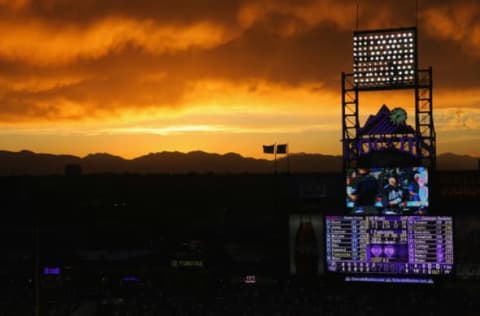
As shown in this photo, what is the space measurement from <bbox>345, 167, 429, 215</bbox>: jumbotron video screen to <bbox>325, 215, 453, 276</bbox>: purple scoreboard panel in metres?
0.87

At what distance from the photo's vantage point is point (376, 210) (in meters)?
39.6

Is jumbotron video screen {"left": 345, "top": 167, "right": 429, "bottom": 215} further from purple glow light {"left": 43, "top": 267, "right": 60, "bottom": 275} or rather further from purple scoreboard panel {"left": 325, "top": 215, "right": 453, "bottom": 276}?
purple glow light {"left": 43, "top": 267, "right": 60, "bottom": 275}

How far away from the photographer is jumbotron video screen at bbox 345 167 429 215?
3897cm

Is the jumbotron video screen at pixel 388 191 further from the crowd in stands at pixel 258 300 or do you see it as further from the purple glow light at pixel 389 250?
the crowd in stands at pixel 258 300

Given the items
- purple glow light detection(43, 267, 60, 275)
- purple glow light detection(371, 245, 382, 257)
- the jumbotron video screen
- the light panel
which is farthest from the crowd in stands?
the light panel

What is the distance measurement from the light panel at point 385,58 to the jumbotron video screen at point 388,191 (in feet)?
21.2

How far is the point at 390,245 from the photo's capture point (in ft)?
126

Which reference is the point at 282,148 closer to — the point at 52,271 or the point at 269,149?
the point at 269,149

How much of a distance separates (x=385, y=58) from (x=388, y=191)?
28.6 feet

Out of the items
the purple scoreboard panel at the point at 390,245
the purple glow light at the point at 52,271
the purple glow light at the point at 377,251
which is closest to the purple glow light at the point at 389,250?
the purple scoreboard panel at the point at 390,245

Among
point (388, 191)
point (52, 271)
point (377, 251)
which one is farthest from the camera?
point (52, 271)

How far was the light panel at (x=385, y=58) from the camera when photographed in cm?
4278

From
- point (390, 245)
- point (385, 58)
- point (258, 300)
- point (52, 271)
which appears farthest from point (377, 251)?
point (52, 271)

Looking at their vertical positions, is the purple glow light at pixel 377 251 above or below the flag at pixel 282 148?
below
